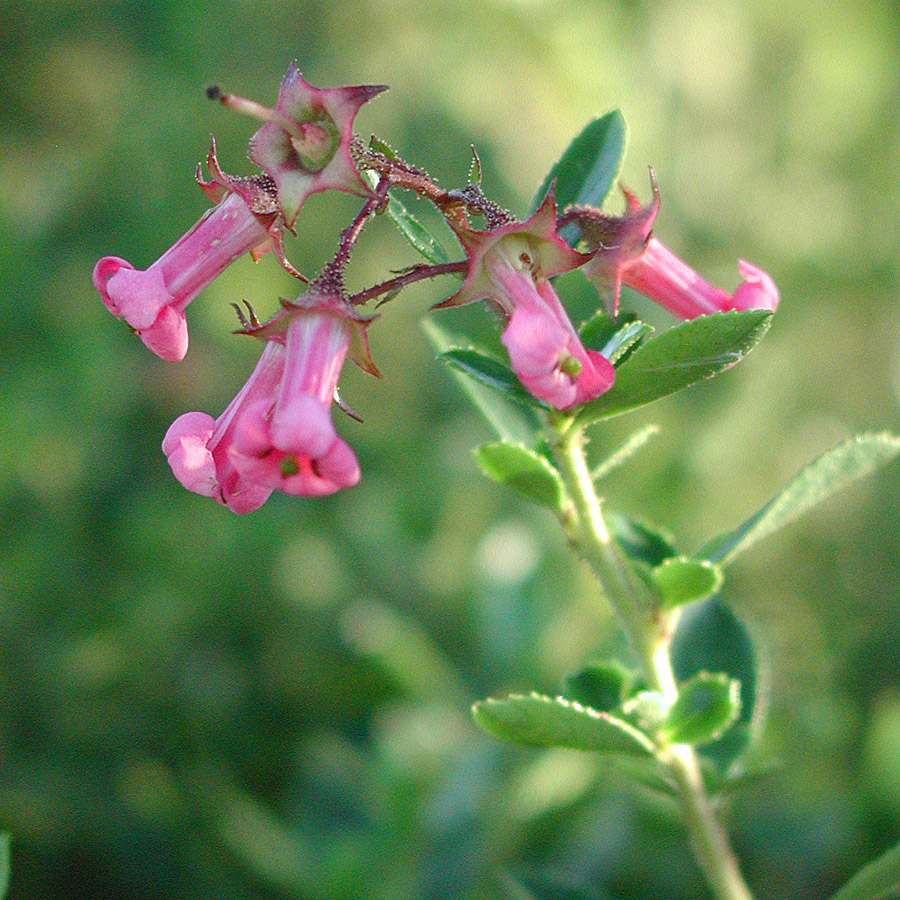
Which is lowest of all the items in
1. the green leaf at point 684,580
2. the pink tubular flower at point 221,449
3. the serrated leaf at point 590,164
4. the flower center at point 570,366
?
the green leaf at point 684,580

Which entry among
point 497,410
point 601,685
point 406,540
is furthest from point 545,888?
point 406,540

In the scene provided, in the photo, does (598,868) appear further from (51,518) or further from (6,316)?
(6,316)

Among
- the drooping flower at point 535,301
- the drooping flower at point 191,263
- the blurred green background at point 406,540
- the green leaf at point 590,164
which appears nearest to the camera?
the drooping flower at point 535,301

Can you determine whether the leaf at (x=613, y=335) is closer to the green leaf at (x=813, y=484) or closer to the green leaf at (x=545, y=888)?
the green leaf at (x=813, y=484)

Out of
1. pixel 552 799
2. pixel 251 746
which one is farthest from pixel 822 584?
pixel 251 746

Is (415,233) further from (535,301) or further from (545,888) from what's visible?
(545,888)

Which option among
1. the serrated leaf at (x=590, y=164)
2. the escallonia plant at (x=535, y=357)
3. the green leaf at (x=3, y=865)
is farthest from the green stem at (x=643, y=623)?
the green leaf at (x=3, y=865)
